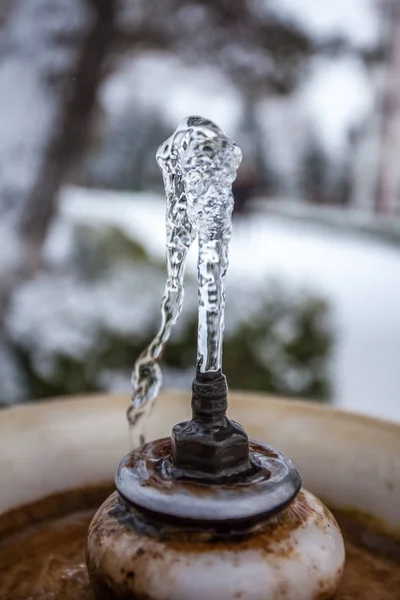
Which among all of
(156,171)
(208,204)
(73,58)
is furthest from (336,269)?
(208,204)

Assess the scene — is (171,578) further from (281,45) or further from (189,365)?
(281,45)

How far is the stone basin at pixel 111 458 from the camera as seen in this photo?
0.61m

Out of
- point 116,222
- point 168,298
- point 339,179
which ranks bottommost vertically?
point 168,298

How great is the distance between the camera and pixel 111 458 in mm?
690

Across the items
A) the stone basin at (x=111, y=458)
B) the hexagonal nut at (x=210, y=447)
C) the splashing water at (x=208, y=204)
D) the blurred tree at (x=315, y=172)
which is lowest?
the stone basin at (x=111, y=458)

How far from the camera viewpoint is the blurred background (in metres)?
1.92

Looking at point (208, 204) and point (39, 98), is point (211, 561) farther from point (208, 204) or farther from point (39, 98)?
point (39, 98)

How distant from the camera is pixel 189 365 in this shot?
2020mm

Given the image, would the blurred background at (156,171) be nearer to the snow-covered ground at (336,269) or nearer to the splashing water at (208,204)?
the snow-covered ground at (336,269)

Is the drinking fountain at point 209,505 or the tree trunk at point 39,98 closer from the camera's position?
the drinking fountain at point 209,505

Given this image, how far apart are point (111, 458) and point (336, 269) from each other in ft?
6.61

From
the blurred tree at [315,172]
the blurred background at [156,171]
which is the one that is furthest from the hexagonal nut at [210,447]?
the blurred tree at [315,172]

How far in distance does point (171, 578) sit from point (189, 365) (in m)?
1.61

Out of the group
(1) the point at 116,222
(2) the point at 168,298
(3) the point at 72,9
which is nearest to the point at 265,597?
(2) the point at 168,298
